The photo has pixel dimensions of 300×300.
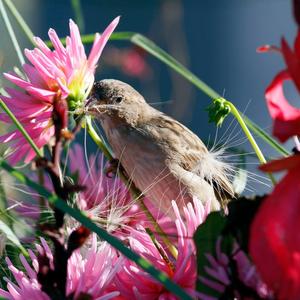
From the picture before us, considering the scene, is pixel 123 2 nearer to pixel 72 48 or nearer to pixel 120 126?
pixel 120 126

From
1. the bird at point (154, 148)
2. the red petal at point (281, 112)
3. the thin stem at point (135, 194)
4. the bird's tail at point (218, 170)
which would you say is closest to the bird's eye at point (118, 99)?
the bird at point (154, 148)

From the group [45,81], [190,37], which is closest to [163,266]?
[45,81]

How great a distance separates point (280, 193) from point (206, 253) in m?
0.06

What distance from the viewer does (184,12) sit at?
9.19ft

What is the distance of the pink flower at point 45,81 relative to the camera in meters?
0.39

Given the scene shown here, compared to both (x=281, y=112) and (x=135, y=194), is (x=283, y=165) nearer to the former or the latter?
(x=281, y=112)

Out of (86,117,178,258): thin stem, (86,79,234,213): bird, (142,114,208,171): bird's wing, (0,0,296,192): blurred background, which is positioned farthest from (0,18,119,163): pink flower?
(0,0,296,192): blurred background

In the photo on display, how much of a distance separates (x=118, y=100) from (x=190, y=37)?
6.43ft

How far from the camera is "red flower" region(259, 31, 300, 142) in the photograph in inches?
8.3

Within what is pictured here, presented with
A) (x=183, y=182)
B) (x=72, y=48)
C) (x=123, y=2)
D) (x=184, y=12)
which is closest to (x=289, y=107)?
(x=72, y=48)

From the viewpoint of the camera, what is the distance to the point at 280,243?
19 centimetres

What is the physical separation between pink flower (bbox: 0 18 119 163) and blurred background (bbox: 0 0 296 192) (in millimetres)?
1693

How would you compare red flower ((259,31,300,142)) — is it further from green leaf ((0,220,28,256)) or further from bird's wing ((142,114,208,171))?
bird's wing ((142,114,208,171))

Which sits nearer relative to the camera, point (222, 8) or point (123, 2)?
point (123, 2)
